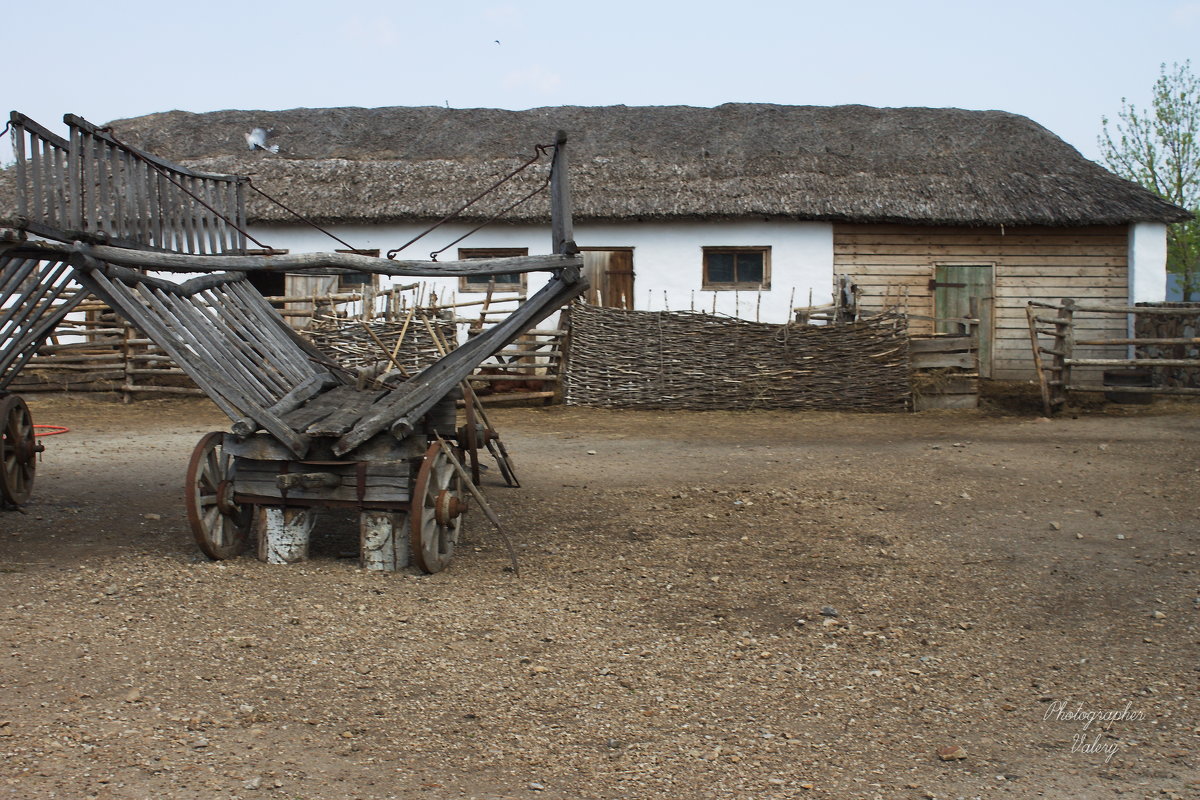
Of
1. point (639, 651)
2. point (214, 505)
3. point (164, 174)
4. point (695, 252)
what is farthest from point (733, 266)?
point (639, 651)

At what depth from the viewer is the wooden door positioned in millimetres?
15477

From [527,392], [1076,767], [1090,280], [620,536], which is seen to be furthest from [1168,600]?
[1090,280]

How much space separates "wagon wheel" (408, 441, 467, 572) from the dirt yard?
16 centimetres

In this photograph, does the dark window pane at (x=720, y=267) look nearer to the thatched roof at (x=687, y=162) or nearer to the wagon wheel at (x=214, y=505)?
the thatched roof at (x=687, y=162)

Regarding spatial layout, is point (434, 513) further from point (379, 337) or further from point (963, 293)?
point (963, 293)

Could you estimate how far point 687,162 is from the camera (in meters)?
16.5

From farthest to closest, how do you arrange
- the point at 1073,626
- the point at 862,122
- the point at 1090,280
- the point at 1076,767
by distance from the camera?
the point at 862,122, the point at 1090,280, the point at 1073,626, the point at 1076,767

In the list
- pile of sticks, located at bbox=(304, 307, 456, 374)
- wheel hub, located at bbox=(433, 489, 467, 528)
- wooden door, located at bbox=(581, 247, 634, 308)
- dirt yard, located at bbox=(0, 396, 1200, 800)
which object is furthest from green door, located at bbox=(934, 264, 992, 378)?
wheel hub, located at bbox=(433, 489, 467, 528)

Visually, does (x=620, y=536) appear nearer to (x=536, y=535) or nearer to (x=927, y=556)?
(x=536, y=535)

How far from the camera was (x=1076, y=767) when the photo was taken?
3344mm

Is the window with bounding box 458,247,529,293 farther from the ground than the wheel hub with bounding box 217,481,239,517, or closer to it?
farther from the ground

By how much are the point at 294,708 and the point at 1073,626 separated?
325cm

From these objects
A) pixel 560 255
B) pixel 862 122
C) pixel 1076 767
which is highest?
pixel 862 122

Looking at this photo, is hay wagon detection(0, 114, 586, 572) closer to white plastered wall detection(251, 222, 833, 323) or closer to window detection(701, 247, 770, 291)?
white plastered wall detection(251, 222, 833, 323)
